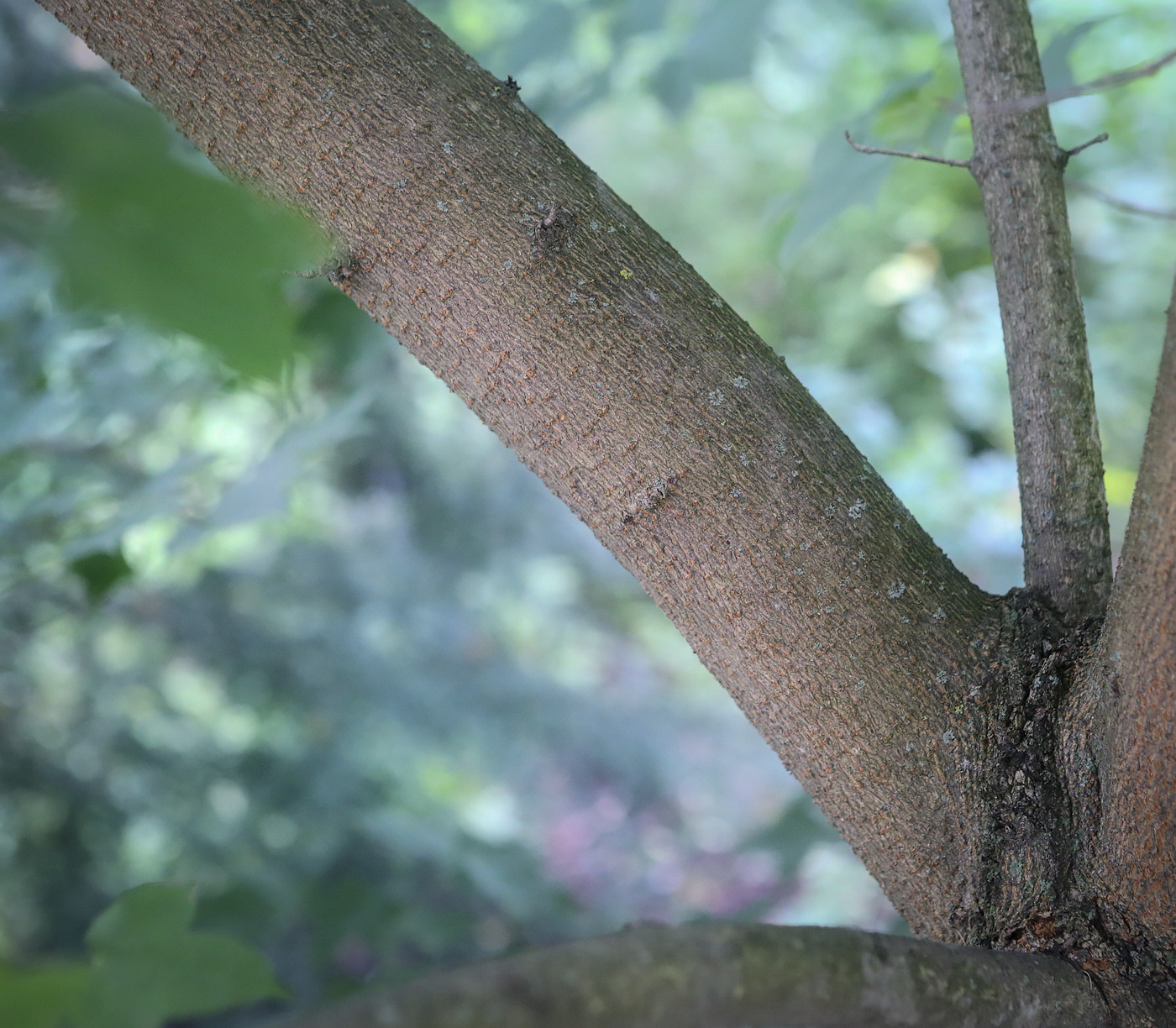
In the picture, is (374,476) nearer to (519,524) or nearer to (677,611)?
(519,524)

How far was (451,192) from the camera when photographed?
1.72 feet

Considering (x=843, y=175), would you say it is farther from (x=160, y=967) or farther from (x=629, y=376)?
(x=160, y=967)

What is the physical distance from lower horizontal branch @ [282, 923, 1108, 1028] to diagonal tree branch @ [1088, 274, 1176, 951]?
0.07m

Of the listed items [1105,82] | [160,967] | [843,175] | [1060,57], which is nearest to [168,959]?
[160,967]

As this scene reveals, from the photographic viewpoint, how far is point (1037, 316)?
0.60 m

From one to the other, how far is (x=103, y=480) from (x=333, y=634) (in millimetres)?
813

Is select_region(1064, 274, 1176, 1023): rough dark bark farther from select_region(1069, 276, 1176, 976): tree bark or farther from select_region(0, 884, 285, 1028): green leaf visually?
select_region(0, 884, 285, 1028): green leaf

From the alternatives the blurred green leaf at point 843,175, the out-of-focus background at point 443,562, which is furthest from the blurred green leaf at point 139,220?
the blurred green leaf at point 843,175

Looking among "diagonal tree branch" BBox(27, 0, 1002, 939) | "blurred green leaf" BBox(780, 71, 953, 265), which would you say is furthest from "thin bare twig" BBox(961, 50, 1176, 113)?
"blurred green leaf" BBox(780, 71, 953, 265)

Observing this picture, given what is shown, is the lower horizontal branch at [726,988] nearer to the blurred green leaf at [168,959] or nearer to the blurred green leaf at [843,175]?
the blurred green leaf at [168,959]

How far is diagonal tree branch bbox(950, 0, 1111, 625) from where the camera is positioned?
1.94 ft

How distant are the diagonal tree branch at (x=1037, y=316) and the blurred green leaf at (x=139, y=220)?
0.47m

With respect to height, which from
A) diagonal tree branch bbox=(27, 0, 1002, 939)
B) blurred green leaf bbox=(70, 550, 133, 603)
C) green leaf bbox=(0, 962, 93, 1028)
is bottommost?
green leaf bbox=(0, 962, 93, 1028)

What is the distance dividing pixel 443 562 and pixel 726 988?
6.46ft
